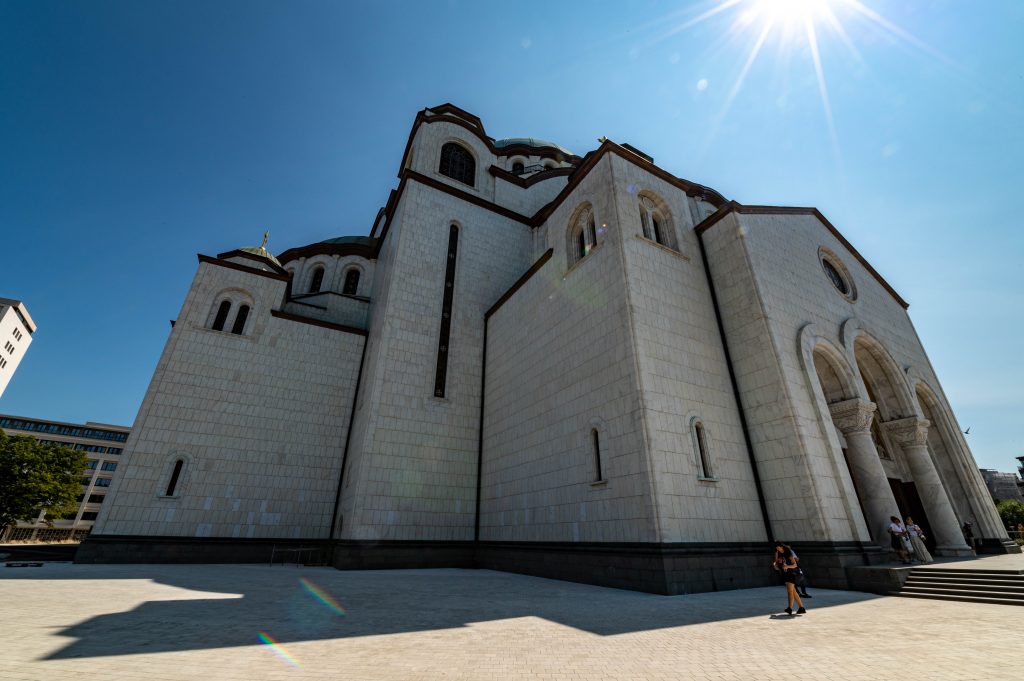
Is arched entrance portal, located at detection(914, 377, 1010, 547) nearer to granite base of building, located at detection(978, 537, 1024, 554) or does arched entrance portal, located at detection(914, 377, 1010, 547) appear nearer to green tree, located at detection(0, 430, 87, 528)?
granite base of building, located at detection(978, 537, 1024, 554)

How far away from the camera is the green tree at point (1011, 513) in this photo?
4619cm

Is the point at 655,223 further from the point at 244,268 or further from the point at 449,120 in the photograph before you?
the point at 244,268

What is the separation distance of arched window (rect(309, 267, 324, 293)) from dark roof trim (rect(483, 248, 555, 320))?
44.9 feet

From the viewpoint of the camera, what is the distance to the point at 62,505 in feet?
103

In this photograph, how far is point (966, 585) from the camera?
888 centimetres

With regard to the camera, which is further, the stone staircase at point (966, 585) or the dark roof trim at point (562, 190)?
the dark roof trim at point (562, 190)

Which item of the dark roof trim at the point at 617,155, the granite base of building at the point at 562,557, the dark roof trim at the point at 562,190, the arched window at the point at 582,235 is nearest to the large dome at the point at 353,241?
the dark roof trim at the point at 562,190

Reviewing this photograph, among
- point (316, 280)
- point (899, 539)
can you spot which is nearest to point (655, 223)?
point (899, 539)

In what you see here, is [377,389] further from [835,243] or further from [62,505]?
[62,505]

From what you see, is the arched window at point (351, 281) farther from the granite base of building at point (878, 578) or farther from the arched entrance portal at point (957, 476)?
the arched entrance portal at point (957, 476)

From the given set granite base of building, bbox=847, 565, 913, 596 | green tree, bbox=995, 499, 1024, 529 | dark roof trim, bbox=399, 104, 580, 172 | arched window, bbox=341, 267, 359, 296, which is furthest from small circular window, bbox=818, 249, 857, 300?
green tree, bbox=995, 499, 1024, 529

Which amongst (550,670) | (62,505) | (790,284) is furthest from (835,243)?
(62,505)

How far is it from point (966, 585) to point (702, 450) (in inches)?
216

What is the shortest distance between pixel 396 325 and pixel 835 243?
18832 millimetres
